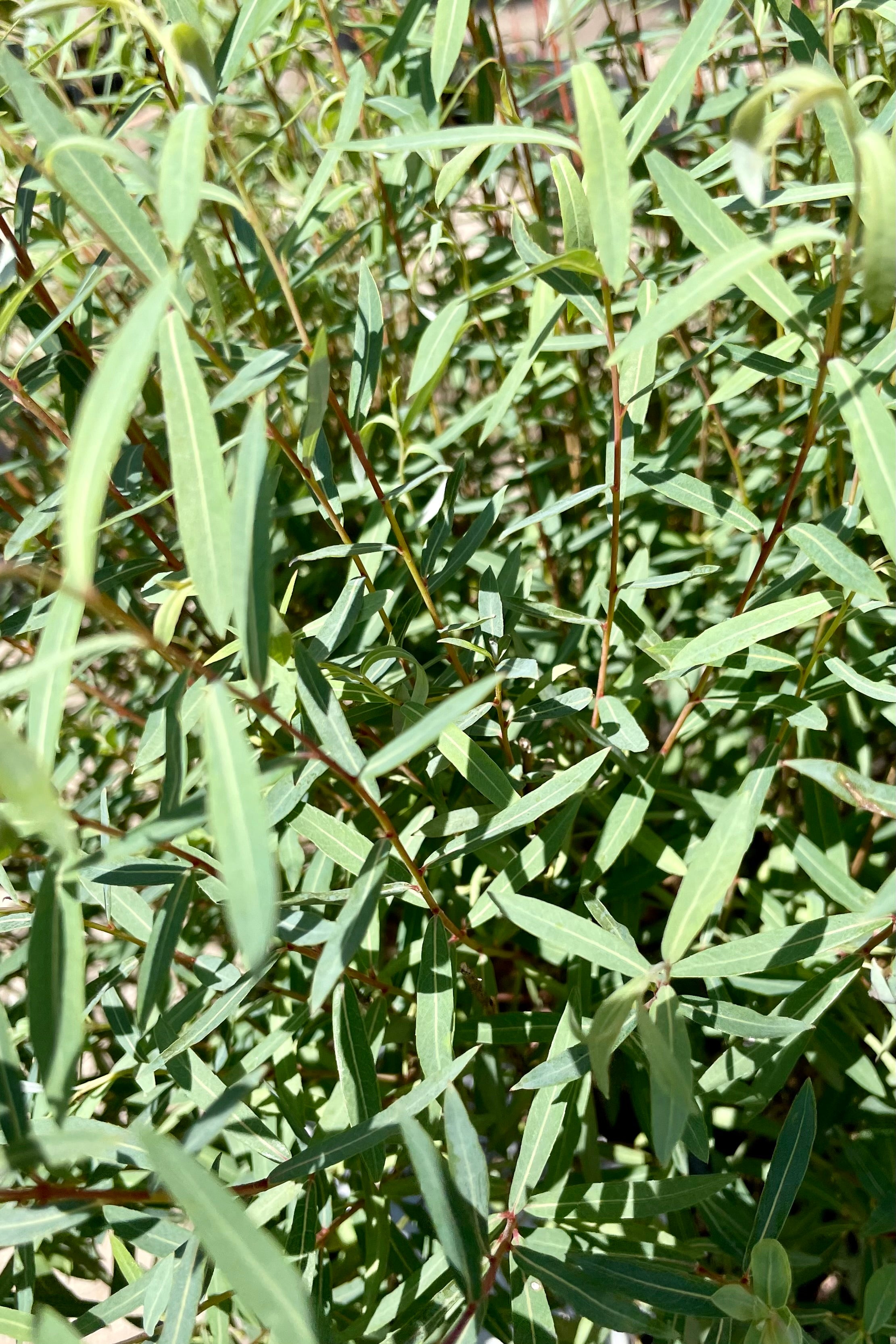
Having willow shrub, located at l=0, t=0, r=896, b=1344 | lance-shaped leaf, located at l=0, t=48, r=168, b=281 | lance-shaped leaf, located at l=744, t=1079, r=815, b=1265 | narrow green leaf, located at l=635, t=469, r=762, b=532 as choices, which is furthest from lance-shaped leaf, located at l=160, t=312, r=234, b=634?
lance-shaped leaf, located at l=744, t=1079, r=815, b=1265

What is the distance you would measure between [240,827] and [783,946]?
36 centimetres

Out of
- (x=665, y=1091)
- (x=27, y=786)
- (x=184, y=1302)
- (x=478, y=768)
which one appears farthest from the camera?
(x=478, y=768)

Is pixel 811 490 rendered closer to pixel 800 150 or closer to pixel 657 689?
pixel 657 689

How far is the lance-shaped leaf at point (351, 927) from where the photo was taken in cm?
43

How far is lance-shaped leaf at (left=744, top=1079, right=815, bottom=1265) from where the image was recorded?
0.58m

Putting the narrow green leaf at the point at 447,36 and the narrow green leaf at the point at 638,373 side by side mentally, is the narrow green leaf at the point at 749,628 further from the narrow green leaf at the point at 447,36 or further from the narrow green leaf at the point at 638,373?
the narrow green leaf at the point at 447,36

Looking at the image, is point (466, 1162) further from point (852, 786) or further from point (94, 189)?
point (94, 189)

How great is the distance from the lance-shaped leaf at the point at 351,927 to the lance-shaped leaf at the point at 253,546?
13 cm

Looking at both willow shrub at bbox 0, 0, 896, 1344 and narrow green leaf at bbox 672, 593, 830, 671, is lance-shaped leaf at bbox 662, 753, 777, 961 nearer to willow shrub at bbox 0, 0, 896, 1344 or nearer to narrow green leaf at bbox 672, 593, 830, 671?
willow shrub at bbox 0, 0, 896, 1344

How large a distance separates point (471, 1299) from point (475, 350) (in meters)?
0.81

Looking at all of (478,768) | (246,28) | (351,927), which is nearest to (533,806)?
(478,768)

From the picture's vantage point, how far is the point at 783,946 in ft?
1.86

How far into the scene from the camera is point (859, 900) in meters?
0.69

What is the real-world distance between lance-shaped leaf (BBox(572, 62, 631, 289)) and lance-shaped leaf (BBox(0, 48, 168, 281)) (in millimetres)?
212
